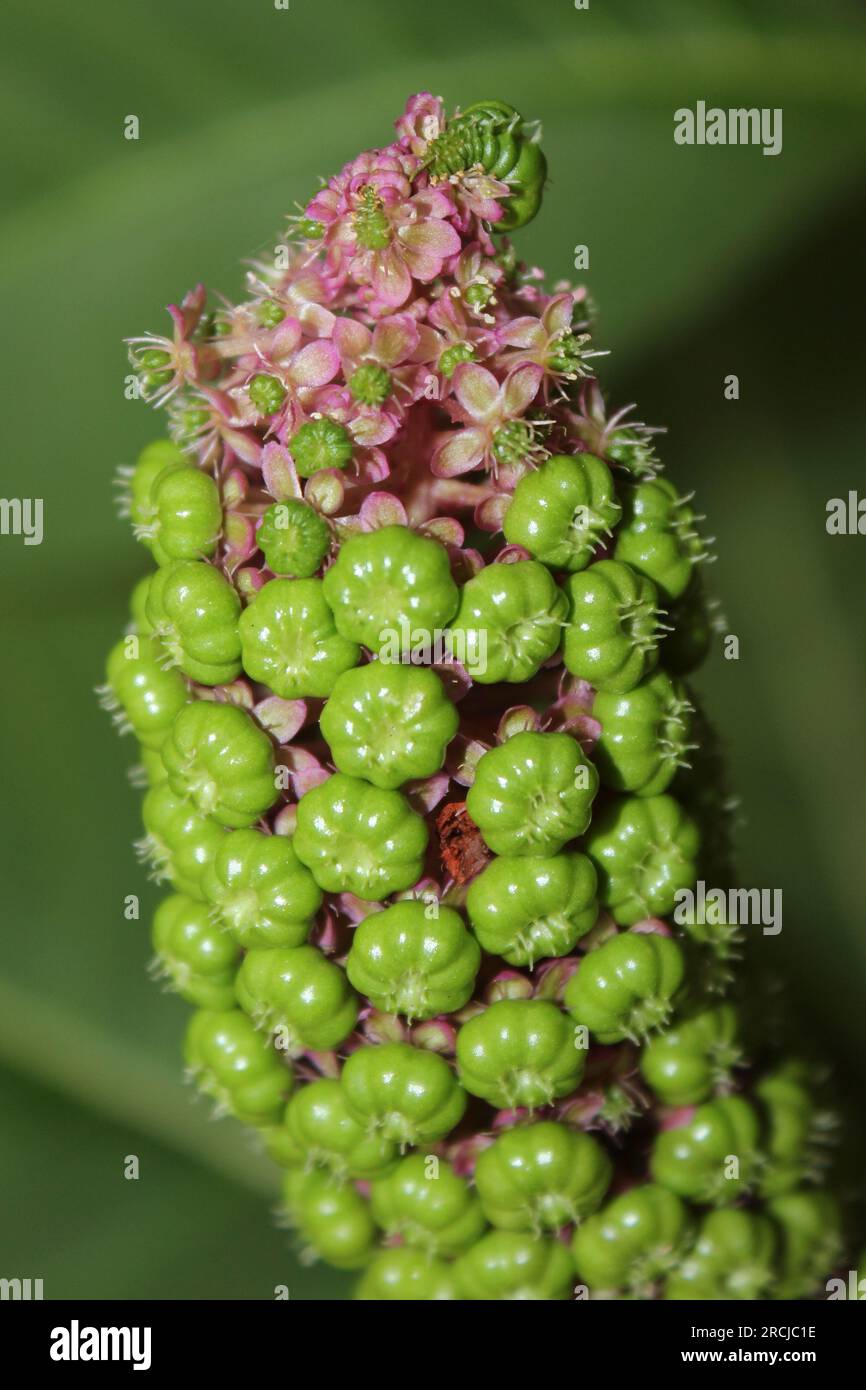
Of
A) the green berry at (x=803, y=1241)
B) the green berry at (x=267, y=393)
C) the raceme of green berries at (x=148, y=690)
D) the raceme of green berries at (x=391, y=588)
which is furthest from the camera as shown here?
the green berry at (x=803, y=1241)

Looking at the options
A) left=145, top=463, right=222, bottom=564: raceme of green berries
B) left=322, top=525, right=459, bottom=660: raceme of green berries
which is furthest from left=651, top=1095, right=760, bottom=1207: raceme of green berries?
left=145, top=463, right=222, bottom=564: raceme of green berries

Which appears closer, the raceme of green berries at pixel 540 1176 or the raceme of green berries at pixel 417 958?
the raceme of green berries at pixel 417 958

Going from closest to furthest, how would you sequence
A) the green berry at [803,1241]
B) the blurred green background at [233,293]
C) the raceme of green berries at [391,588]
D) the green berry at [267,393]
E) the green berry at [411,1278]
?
1. the raceme of green berries at [391,588]
2. the green berry at [267,393]
3. the green berry at [411,1278]
4. the green berry at [803,1241]
5. the blurred green background at [233,293]

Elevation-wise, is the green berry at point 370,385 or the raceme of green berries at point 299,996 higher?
the green berry at point 370,385

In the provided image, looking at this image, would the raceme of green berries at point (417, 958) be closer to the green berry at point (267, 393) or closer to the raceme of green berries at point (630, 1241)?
the raceme of green berries at point (630, 1241)

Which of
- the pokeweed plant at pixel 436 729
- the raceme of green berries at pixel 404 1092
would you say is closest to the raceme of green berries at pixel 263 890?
the pokeweed plant at pixel 436 729

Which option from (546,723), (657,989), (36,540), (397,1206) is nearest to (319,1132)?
(397,1206)

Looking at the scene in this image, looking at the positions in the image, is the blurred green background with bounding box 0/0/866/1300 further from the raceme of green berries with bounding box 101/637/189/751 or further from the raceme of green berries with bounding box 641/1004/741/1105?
the raceme of green berries with bounding box 101/637/189/751
